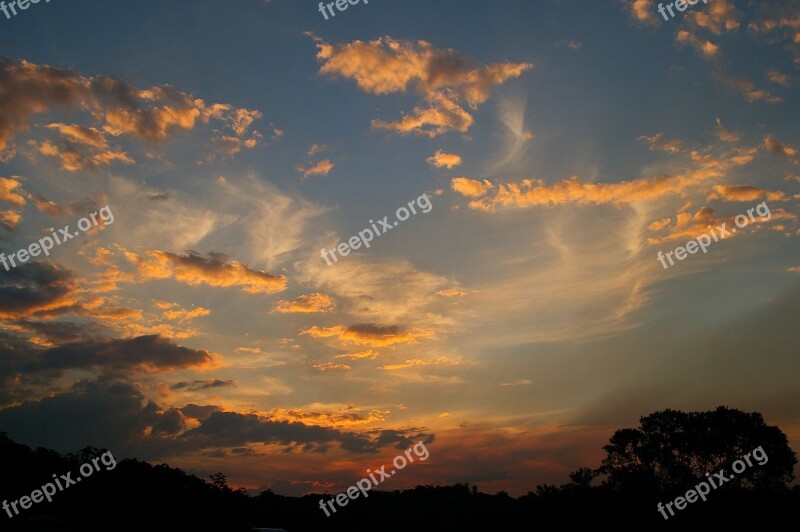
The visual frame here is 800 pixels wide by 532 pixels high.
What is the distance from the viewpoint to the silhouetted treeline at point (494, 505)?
38406mm

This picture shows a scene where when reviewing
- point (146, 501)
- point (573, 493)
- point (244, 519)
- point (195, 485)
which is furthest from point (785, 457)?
point (195, 485)

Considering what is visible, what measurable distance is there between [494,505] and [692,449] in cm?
3630

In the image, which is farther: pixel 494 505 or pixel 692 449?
pixel 494 505

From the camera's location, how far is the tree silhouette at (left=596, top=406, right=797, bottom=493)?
49094 millimetres

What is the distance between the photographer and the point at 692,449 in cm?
5331

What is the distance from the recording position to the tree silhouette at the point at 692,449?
49094 millimetres

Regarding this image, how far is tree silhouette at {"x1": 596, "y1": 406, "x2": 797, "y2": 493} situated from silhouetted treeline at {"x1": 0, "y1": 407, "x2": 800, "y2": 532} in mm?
89

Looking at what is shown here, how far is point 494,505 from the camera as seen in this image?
269 ft

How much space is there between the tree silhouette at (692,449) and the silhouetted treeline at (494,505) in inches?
3.5

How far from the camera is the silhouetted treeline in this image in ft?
126

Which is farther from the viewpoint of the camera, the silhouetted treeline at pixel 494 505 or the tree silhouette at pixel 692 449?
the tree silhouette at pixel 692 449

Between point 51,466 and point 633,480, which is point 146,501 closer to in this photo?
point 51,466

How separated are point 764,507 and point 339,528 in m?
48.1

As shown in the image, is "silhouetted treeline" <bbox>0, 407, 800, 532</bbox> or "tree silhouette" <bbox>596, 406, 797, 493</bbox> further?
"tree silhouette" <bbox>596, 406, 797, 493</bbox>
